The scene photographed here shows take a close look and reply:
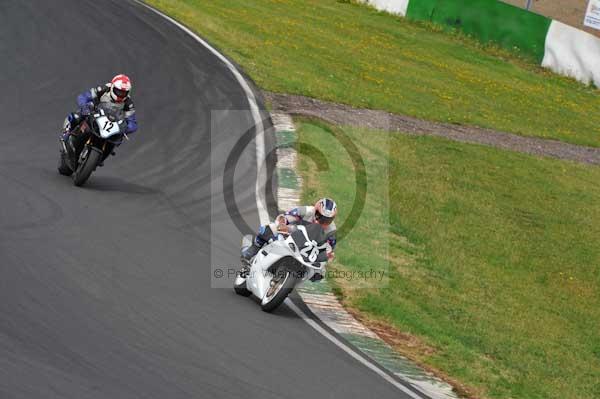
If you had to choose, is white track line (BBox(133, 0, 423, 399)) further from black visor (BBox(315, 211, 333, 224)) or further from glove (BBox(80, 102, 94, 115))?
glove (BBox(80, 102, 94, 115))

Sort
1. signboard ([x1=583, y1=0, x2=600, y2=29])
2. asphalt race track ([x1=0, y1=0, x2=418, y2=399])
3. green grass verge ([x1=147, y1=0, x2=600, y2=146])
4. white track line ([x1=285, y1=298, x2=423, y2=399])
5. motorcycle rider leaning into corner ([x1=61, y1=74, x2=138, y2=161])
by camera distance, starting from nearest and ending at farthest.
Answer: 1. asphalt race track ([x1=0, y1=0, x2=418, y2=399])
2. white track line ([x1=285, y1=298, x2=423, y2=399])
3. motorcycle rider leaning into corner ([x1=61, y1=74, x2=138, y2=161])
4. green grass verge ([x1=147, y1=0, x2=600, y2=146])
5. signboard ([x1=583, y1=0, x2=600, y2=29])

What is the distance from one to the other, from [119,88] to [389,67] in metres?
18.1

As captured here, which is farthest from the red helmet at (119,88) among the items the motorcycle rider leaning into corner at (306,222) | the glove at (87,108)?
the motorcycle rider leaning into corner at (306,222)

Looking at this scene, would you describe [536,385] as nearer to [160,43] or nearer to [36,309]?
[36,309]

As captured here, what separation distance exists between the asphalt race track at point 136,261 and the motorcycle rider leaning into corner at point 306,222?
1.96 ft

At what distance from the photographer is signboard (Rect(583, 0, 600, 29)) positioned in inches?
1590

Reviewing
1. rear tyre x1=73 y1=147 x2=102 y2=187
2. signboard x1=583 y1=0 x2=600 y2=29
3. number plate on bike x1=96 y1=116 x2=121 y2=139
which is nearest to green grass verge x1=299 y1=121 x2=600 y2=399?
number plate on bike x1=96 y1=116 x2=121 y2=139

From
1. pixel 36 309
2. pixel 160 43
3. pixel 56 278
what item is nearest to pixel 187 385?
pixel 36 309

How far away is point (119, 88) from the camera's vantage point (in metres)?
16.0

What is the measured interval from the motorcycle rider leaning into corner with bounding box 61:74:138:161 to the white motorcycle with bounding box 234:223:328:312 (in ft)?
14.6

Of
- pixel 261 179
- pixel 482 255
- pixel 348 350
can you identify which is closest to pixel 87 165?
pixel 261 179

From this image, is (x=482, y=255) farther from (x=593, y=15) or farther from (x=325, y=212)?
(x=593, y=15)

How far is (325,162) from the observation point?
826 inches

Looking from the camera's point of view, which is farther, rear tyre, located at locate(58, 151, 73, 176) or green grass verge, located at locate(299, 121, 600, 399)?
rear tyre, located at locate(58, 151, 73, 176)
